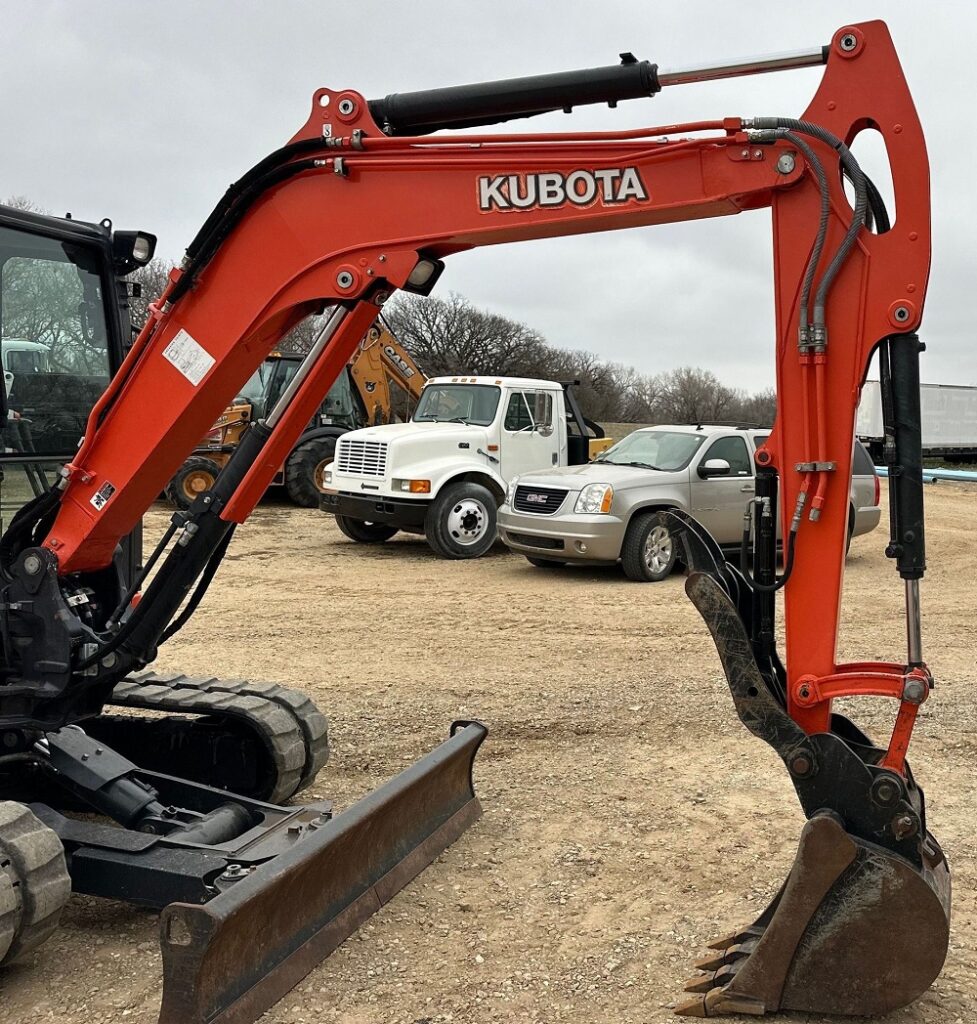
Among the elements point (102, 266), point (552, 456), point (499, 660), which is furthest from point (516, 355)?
point (102, 266)

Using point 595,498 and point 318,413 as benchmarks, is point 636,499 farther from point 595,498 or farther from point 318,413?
point 318,413

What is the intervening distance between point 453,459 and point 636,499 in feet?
9.63

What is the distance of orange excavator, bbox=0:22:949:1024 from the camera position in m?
3.50

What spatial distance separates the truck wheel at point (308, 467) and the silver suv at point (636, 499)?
6158 millimetres

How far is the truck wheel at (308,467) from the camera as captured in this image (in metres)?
18.6

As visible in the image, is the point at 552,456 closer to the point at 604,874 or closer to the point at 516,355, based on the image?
the point at 604,874

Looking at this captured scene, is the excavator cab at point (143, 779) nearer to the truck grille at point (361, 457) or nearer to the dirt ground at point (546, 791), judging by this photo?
the dirt ground at point (546, 791)

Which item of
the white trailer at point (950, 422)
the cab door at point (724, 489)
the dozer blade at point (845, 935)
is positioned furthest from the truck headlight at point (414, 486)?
the white trailer at point (950, 422)

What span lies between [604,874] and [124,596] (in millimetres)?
2383

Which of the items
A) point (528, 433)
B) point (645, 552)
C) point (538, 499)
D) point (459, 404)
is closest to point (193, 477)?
point (459, 404)

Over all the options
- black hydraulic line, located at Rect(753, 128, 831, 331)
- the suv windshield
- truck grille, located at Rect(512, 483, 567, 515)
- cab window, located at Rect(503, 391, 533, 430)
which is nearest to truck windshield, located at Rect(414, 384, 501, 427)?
cab window, located at Rect(503, 391, 533, 430)

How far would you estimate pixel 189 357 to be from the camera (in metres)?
4.30

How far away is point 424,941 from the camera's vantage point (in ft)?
13.7

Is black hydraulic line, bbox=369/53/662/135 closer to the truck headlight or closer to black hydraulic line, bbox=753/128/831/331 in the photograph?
black hydraulic line, bbox=753/128/831/331
